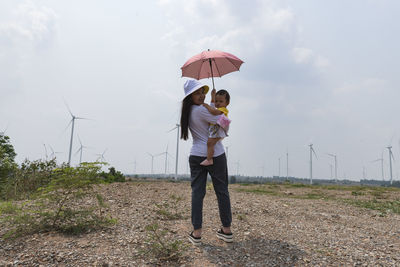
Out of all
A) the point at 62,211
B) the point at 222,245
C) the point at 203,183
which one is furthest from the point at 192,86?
the point at 62,211

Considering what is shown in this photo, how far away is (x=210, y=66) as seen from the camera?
4.74 metres

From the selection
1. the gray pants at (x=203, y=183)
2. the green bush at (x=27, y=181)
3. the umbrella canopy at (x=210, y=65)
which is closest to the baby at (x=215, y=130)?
the gray pants at (x=203, y=183)

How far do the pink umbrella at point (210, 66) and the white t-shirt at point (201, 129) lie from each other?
1057 mm

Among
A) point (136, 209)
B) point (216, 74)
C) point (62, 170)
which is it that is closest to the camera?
point (62, 170)

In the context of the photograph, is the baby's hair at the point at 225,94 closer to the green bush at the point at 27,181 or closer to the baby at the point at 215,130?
the baby at the point at 215,130

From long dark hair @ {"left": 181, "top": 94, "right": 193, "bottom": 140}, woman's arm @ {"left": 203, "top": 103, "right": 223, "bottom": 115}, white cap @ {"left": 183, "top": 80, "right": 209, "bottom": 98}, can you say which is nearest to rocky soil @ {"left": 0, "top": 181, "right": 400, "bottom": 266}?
long dark hair @ {"left": 181, "top": 94, "right": 193, "bottom": 140}

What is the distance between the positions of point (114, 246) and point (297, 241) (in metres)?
3.01

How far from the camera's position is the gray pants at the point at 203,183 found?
4.00 metres

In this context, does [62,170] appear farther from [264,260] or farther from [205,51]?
[264,260]

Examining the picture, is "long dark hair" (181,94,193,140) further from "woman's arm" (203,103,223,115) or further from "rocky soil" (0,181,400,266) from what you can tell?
"rocky soil" (0,181,400,266)

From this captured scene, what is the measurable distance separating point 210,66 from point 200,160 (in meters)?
1.79

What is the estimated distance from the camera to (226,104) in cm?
423

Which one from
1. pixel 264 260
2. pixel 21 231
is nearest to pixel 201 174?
pixel 264 260

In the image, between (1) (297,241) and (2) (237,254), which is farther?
(1) (297,241)
